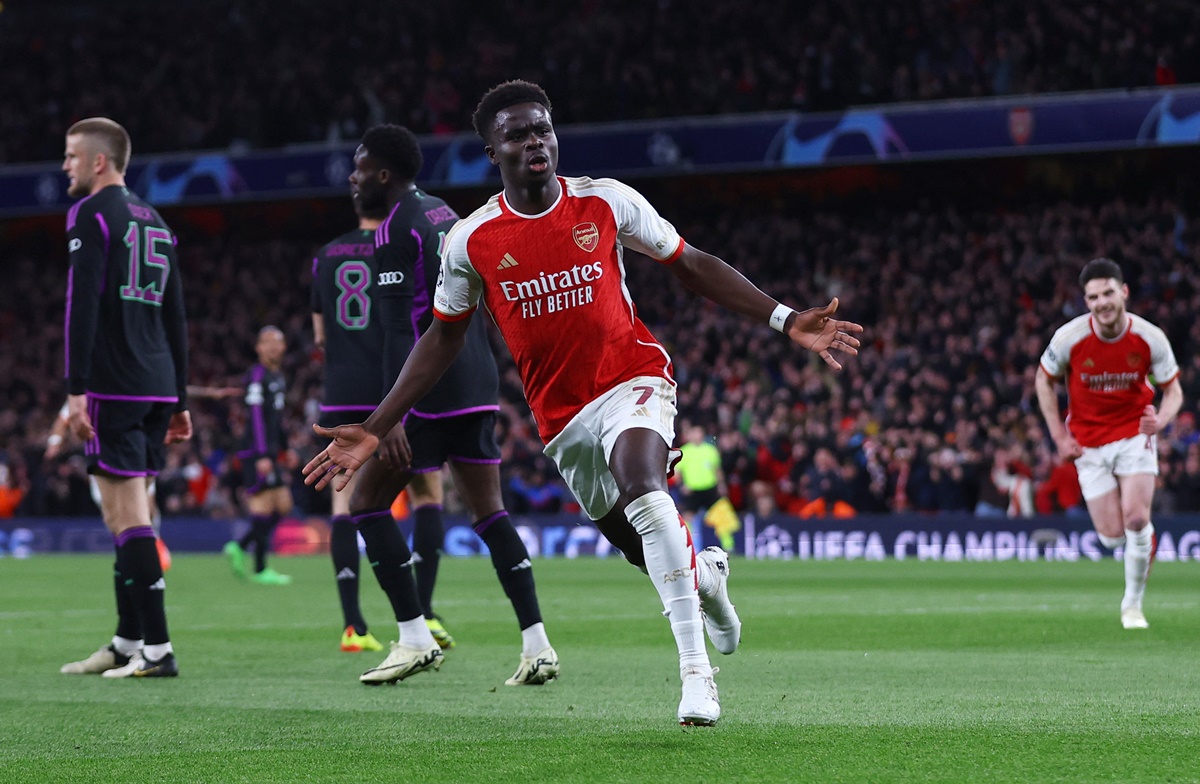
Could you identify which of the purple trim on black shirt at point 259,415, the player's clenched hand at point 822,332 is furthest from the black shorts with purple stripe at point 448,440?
the purple trim on black shirt at point 259,415

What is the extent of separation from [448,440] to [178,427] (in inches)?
62.2

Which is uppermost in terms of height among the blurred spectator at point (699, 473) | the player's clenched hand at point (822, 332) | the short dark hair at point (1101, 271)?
the short dark hair at point (1101, 271)

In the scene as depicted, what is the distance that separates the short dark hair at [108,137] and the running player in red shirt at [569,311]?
273cm

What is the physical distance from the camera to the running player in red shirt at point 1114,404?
10109 mm

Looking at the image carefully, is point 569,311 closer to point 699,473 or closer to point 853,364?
point 699,473

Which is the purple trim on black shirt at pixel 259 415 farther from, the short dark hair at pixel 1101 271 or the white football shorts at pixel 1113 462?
the short dark hair at pixel 1101 271

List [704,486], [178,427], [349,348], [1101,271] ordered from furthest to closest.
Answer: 1. [704,486]
2. [1101,271]
3. [349,348]
4. [178,427]

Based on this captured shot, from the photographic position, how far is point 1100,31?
28.2 m

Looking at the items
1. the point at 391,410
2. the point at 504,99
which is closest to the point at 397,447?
the point at 391,410

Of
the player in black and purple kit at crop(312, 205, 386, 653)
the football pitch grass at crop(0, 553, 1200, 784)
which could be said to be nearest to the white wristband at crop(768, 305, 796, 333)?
the football pitch grass at crop(0, 553, 1200, 784)

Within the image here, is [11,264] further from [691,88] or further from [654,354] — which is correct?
[654,354]

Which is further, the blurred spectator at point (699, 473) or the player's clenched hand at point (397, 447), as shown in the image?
the blurred spectator at point (699, 473)

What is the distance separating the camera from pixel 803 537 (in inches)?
907

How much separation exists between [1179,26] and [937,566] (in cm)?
1332
